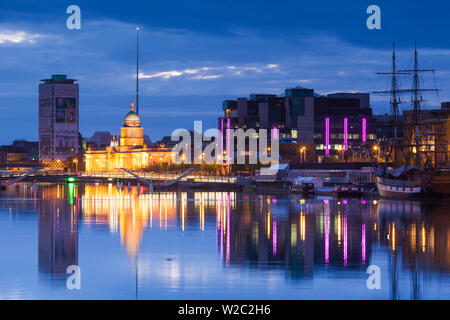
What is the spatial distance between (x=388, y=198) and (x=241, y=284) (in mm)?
75285

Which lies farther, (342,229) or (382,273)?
(342,229)

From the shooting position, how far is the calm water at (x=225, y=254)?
108 ft

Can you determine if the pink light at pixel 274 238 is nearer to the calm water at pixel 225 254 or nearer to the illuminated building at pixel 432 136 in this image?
the calm water at pixel 225 254

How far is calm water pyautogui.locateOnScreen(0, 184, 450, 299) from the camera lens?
33.1m

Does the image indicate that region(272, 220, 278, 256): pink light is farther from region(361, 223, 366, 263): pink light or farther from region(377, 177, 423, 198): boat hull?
region(377, 177, 423, 198): boat hull

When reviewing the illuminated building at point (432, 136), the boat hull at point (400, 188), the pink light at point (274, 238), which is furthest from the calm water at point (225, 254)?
the illuminated building at point (432, 136)

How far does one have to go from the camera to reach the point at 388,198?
10694 centimetres

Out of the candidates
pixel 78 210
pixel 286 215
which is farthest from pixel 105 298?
pixel 78 210

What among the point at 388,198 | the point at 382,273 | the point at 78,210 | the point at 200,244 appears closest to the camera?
the point at 382,273

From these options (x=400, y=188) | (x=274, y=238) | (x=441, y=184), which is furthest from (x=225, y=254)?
(x=441, y=184)

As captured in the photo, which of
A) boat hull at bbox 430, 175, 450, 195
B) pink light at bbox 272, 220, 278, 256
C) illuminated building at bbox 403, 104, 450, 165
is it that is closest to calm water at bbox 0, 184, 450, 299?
pink light at bbox 272, 220, 278, 256
